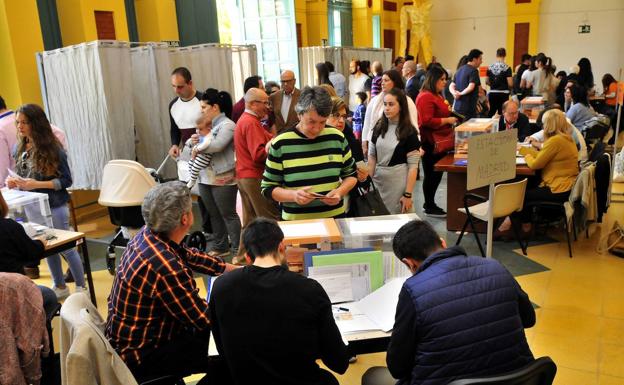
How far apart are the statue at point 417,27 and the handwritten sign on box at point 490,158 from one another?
14146 millimetres

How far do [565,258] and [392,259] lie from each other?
2.89m

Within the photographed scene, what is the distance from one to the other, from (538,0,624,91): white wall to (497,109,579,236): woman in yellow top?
39.9 ft

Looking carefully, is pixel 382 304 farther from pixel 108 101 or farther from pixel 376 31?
pixel 376 31

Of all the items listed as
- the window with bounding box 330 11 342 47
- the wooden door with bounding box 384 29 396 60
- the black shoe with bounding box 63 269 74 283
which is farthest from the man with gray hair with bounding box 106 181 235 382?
the wooden door with bounding box 384 29 396 60

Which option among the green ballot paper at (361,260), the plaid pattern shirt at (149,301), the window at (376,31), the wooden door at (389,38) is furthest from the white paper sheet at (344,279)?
the wooden door at (389,38)

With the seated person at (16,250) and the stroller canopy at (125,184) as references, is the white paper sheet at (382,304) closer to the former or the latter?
the seated person at (16,250)

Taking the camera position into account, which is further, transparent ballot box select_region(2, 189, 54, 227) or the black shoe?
the black shoe

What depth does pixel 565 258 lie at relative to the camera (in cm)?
467

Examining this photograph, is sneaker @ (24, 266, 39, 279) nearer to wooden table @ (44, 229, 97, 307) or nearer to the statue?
wooden table @ (44, 229, 97, 307)

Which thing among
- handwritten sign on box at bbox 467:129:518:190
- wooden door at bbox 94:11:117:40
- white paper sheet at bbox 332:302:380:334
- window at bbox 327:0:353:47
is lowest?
white paper sheet at bbox 332:302:380:334

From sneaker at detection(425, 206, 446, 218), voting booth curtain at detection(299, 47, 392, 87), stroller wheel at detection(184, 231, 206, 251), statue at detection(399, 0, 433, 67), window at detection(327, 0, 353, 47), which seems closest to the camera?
stroller wheel at detection(184, 231, 206, 251)

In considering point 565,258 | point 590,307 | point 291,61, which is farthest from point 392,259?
point 291,61

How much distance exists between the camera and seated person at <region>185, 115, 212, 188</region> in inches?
170

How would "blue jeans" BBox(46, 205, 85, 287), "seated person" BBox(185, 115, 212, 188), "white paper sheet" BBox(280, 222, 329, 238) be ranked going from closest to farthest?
"white paper sheet" BBox(280, 222, 329, 238) → "blue jeans" BBox(46, 205, 85, 287) → "seated person" BBox(185, 115, 212, 188)
